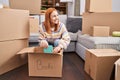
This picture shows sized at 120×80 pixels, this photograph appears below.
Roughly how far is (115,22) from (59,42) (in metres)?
1.21

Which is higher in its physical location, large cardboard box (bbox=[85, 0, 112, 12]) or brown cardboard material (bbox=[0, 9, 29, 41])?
large cardboard box (bbox=[85, 0, 112, 12])

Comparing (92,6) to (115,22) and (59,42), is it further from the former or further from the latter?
(59,42)

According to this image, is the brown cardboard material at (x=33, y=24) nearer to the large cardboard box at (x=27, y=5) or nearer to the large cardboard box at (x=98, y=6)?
the large cardboard box at (x=27, y=5)

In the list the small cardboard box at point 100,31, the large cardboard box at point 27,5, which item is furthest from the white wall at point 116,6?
the large cardboard box at point 27,5

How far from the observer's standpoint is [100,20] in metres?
2.58

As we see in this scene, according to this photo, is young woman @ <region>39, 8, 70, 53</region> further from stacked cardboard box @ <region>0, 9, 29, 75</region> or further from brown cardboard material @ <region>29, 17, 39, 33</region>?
brown cardboard material @ <region>29, 17, 39, 33</region>

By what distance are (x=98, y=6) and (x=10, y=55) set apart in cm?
153

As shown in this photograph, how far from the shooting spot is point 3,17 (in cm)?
182

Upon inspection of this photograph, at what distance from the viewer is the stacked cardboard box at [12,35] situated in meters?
1.85

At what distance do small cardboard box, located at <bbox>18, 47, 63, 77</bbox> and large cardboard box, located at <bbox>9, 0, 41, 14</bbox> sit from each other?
759 millimetres

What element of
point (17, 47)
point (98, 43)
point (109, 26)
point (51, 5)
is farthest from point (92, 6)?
point (51, 5)

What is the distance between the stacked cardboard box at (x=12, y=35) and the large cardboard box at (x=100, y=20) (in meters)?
0.96

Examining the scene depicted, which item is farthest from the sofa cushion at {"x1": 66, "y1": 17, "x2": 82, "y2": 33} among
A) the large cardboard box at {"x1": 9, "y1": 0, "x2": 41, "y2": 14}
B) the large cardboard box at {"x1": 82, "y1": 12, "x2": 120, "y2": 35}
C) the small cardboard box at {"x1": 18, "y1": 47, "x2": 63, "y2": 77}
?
the small cardboard box at {"x1": 18, "y1": 47, "x2": 63, "y2": 77}

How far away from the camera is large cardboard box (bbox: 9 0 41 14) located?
2.25 meters
